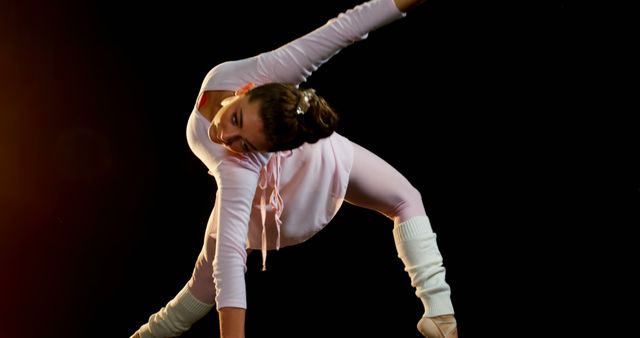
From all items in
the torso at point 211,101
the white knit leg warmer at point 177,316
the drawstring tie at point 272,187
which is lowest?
the white knit leg warmer at point 177,316

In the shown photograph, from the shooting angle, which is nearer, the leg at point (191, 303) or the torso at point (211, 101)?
the torso at point (211, 101)

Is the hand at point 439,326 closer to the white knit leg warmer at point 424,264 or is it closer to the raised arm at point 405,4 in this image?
the white knit leg warmer at point 424,264

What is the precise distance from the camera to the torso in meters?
1.86

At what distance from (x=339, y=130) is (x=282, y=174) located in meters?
0.76

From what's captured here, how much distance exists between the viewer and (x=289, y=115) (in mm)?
1688

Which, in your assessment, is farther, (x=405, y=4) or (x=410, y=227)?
(x=410, y=227)

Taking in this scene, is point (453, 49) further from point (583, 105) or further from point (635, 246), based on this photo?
point (635, 246)

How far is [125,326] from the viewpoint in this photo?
8.91 feet

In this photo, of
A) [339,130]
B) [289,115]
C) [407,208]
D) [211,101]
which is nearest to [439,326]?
[407,208]

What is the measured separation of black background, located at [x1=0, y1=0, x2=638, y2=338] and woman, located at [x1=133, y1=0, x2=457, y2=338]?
0.53 m

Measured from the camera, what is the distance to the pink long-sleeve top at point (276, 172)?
1.72m

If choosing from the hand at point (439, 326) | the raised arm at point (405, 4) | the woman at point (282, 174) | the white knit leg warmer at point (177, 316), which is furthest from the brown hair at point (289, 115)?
the white knit leg warmer at point (177, 316)

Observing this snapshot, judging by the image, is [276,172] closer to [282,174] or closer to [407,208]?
[282,174]

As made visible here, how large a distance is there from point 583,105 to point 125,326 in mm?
1590
